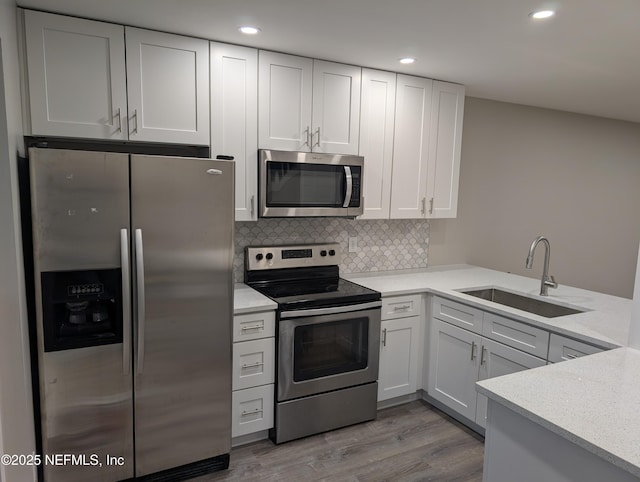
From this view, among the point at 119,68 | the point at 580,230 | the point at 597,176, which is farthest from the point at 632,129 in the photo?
the point at 119,68

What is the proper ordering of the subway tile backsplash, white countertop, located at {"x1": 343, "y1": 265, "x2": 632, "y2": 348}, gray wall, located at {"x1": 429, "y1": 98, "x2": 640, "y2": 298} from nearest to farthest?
white countertop, located at {"x1": 343, "y1": 265, "x2": 632, "y2": 348} < the subway tile backsplash < gray wall, located at {"x1": 429, "y1": 98, "x2": 640, "y2": 298}

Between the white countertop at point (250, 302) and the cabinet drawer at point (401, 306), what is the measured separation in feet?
2.74

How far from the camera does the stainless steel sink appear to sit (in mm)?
2770

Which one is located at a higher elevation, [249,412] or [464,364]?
[464,364]

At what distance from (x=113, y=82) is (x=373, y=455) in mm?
2570

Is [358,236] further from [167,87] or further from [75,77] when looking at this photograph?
[75,77]

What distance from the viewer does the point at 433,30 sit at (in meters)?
2.22

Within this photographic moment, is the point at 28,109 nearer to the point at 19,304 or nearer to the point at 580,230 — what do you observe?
the point at 19,304

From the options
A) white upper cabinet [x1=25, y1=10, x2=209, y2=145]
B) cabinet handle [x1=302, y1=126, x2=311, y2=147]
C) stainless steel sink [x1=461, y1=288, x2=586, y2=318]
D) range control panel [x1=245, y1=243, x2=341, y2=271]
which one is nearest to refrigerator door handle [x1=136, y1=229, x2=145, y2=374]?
white upper cabinet [x1=25, y1=10, x2=209, y2=145]

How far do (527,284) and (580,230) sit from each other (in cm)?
197

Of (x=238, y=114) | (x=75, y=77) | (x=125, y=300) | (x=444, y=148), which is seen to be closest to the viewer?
(x=125, y=300)

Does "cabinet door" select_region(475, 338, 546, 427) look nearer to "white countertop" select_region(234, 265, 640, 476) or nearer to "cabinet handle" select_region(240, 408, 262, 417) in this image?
"white countertop" select_region(234, 265, 640, 476)

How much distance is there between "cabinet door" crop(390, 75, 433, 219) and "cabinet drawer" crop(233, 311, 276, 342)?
1281 mm

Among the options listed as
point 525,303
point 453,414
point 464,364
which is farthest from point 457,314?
point 453,414
